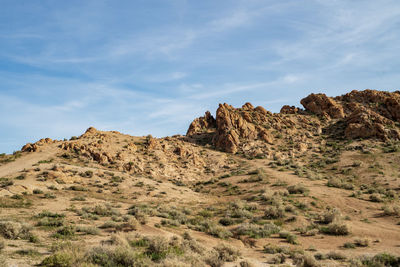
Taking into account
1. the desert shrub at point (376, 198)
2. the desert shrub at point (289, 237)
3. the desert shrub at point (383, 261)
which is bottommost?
the desert shrub at point (376, 198)

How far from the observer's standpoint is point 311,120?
6106 cm

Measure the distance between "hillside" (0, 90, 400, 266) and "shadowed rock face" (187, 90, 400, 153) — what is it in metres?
0.27

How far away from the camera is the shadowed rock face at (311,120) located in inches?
2031

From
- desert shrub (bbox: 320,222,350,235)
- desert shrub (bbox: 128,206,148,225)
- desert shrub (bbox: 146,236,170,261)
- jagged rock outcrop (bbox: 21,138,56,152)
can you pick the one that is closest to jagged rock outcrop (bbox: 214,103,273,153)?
jagged rock outcrop (bbox: 21,138,56,152)

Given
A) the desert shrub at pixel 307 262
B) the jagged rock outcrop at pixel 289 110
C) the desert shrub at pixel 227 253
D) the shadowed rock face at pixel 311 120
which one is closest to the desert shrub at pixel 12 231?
the desert shrub at pixel 227 253

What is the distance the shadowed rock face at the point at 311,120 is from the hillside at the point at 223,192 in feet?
0.89

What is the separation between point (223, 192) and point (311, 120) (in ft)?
132

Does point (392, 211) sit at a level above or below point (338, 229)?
below

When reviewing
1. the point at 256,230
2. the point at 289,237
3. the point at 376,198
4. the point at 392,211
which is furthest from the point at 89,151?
the point at 392,211

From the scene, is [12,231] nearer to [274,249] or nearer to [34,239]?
[34,239]

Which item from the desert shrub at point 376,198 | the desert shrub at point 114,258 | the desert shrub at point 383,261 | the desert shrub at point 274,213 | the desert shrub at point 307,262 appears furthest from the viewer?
the desert shrub at point 376,198

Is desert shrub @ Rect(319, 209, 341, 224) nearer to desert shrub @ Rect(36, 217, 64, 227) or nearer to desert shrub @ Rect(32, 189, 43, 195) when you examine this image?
desert shrub @ Rect(36, 217, 64, 227)

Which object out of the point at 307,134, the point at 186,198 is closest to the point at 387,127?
the point at 307,134

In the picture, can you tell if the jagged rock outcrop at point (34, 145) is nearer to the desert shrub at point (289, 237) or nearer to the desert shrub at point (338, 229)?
the desert shrub at point (289, 237)
